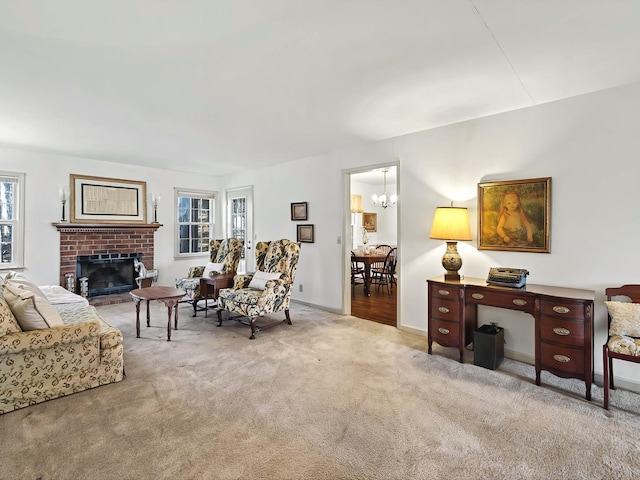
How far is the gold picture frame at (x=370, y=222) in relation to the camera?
29.1 feet

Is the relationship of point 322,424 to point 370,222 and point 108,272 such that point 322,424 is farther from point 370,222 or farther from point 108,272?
point 370,222

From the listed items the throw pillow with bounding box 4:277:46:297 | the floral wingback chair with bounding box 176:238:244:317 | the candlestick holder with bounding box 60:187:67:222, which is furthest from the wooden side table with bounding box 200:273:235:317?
the candlestick holder with bounding box 60:187:67:222

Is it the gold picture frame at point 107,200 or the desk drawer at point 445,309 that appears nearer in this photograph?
the desk drawer at point 445,309

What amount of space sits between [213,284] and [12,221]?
3170 mm

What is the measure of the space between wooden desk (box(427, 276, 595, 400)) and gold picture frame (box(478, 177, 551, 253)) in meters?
0.43

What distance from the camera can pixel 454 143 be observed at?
369 centimetres

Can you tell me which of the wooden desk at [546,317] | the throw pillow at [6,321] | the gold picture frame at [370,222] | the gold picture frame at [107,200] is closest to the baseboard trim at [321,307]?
the wooden desk at [546,317]

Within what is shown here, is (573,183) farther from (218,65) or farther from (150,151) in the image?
(150,151)

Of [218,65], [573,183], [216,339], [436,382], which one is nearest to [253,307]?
[216,339]

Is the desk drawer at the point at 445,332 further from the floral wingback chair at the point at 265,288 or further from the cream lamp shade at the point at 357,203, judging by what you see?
the cream lamp shade at the point at 357,203

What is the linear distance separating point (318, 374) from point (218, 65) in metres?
2.59

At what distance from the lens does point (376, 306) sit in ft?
18.2

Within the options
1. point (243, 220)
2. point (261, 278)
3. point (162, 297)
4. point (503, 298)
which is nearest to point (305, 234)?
point (261, 278)

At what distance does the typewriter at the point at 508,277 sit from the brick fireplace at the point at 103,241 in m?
5.69
